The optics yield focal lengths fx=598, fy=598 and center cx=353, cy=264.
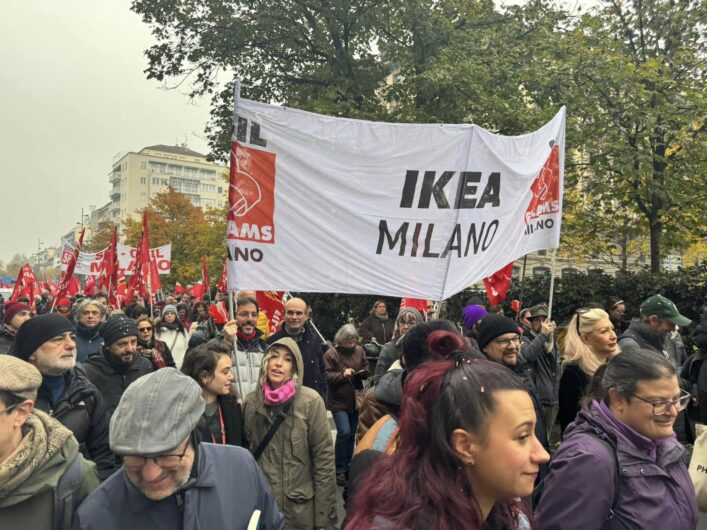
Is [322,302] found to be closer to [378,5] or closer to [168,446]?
[378,5]

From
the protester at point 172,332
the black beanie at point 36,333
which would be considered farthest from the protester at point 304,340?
the protester at point 172,332

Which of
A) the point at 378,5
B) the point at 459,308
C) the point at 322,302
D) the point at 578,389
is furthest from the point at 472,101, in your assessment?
the point at 578,389

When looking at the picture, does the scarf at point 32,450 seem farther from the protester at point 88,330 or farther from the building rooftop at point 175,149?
the building rooftop at point 175,149

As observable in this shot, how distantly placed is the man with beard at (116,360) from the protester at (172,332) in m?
4.44

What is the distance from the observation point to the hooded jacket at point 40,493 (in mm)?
2141

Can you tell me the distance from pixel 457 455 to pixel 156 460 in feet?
3.15

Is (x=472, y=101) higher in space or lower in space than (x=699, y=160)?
higher

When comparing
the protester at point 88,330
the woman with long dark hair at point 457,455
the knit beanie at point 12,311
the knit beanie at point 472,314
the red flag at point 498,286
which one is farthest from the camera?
the protester at point 88,330

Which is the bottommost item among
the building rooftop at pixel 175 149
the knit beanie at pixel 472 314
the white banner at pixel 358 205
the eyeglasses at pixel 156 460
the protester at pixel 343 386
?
the protester at pixel 343 386

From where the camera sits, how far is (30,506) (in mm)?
2182

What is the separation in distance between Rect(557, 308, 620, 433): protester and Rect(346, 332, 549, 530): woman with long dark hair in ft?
9.94

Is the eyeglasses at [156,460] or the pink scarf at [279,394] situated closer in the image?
the eyeglasses at [156,460]

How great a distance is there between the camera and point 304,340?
20.5 feet

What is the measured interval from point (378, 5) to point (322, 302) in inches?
308
